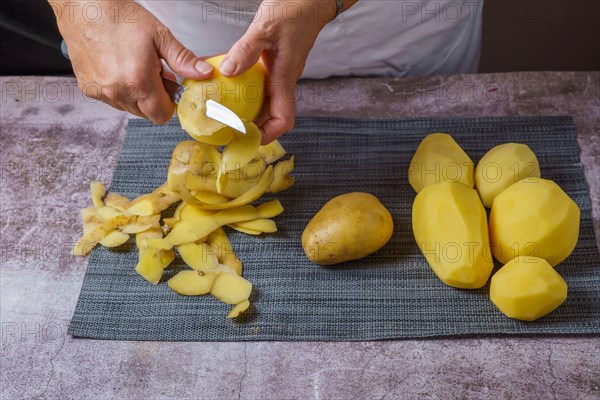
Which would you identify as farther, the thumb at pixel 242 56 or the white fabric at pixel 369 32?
the white fabric at pixel 369 32

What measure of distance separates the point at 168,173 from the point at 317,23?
42 centimetres

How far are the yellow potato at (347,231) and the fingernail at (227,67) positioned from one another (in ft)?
1.10

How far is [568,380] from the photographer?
47.6 inches

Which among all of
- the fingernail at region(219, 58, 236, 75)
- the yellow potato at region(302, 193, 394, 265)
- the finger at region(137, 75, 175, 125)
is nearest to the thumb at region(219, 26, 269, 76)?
the fingernail at region(219, 58, 236, 75)

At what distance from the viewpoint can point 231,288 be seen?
1350 millimetres

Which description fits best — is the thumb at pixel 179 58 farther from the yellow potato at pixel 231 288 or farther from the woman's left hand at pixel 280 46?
the yellow potato at pixel 231 288

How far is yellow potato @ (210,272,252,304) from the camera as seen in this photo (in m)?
1.34

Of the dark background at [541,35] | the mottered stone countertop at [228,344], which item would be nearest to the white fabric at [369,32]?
the mottered stone countertop at [228,344]

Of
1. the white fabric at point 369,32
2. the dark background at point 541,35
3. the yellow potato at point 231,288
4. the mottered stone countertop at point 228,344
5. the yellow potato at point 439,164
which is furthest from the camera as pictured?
the dark background at point 541,35

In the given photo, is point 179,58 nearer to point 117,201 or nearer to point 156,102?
point 156,102

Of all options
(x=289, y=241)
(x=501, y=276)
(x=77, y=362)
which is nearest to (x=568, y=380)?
(x=501, y=276)

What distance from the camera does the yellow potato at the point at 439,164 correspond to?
1458mm

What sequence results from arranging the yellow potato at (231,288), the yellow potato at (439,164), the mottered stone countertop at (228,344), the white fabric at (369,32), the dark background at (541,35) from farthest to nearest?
the dark background at (541,35), the white fabric at (369,32), the yellow potato at (439,164), the yellow potato at (231,288), the mottered stone countertop at (228,344)

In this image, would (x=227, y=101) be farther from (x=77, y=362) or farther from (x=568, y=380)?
(x=568, y=380)
